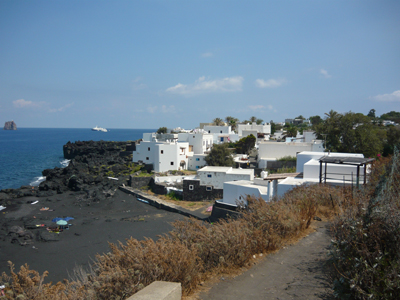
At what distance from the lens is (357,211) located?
3811 mm

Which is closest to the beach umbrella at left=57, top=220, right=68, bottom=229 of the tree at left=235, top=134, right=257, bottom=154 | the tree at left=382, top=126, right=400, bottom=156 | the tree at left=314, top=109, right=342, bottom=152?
the tree at left=314, top=109, right=342, bottom=152

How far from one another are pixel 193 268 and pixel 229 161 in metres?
28.6

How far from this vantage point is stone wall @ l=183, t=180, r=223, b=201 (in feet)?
77.9

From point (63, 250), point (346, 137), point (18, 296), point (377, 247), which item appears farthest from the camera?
point (346, 137)

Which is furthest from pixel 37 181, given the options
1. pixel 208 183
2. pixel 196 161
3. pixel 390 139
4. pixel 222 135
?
pixel 390 139

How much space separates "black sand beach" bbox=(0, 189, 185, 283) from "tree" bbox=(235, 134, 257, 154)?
63.8 feet

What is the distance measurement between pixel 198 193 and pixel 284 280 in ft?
66.7

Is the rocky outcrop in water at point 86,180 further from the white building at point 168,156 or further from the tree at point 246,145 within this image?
the tree at point 246,145

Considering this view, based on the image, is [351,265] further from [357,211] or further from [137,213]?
[137,213]

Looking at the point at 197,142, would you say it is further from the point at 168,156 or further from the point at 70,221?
the point at 70,221

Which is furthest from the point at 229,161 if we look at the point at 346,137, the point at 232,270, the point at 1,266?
the point at 232,270

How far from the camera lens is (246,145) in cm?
4022

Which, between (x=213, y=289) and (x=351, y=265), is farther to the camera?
(x=213, y=289)

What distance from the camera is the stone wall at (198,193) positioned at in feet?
77.9
